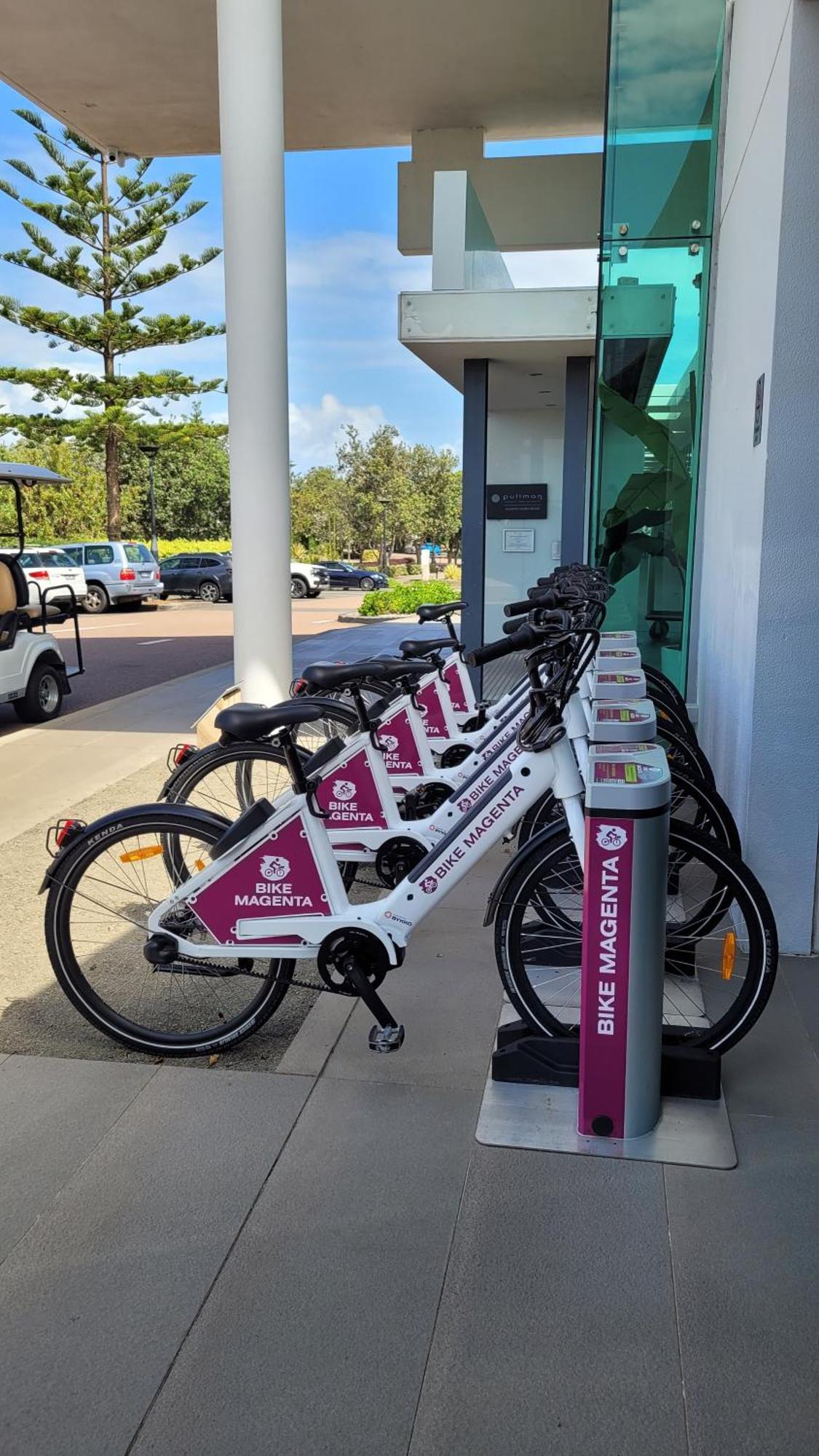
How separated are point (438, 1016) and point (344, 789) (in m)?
0.90

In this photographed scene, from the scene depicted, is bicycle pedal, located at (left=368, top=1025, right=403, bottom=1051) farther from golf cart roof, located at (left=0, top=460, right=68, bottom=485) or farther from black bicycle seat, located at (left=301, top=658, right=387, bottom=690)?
golf cart roof, located at (left=0, top=460, right=68, bottom=485)

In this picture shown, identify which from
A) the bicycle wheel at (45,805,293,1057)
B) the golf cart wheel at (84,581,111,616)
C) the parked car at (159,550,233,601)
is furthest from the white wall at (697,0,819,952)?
the parked car at (159,550,233,601)

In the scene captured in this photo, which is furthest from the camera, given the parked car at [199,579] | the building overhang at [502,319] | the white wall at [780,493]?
the parked car at [199,579]

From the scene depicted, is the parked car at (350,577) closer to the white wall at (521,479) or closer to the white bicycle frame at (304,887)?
the white wall at (521,479)

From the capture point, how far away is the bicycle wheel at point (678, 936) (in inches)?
115

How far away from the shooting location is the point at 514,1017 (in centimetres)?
353

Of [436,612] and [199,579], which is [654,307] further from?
[199,579]

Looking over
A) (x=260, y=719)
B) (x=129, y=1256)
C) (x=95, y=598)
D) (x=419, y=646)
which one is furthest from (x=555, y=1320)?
(x=95, y=598)

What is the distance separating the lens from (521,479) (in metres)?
11.7

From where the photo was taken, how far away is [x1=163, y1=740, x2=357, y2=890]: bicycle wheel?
424cm

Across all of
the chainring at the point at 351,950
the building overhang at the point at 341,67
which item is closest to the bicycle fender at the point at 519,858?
the chainring at the point at 351,950

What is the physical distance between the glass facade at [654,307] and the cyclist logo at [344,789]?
148 inches

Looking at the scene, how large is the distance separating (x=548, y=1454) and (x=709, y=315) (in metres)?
6.37

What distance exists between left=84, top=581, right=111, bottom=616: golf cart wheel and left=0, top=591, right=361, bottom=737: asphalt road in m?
0.32
